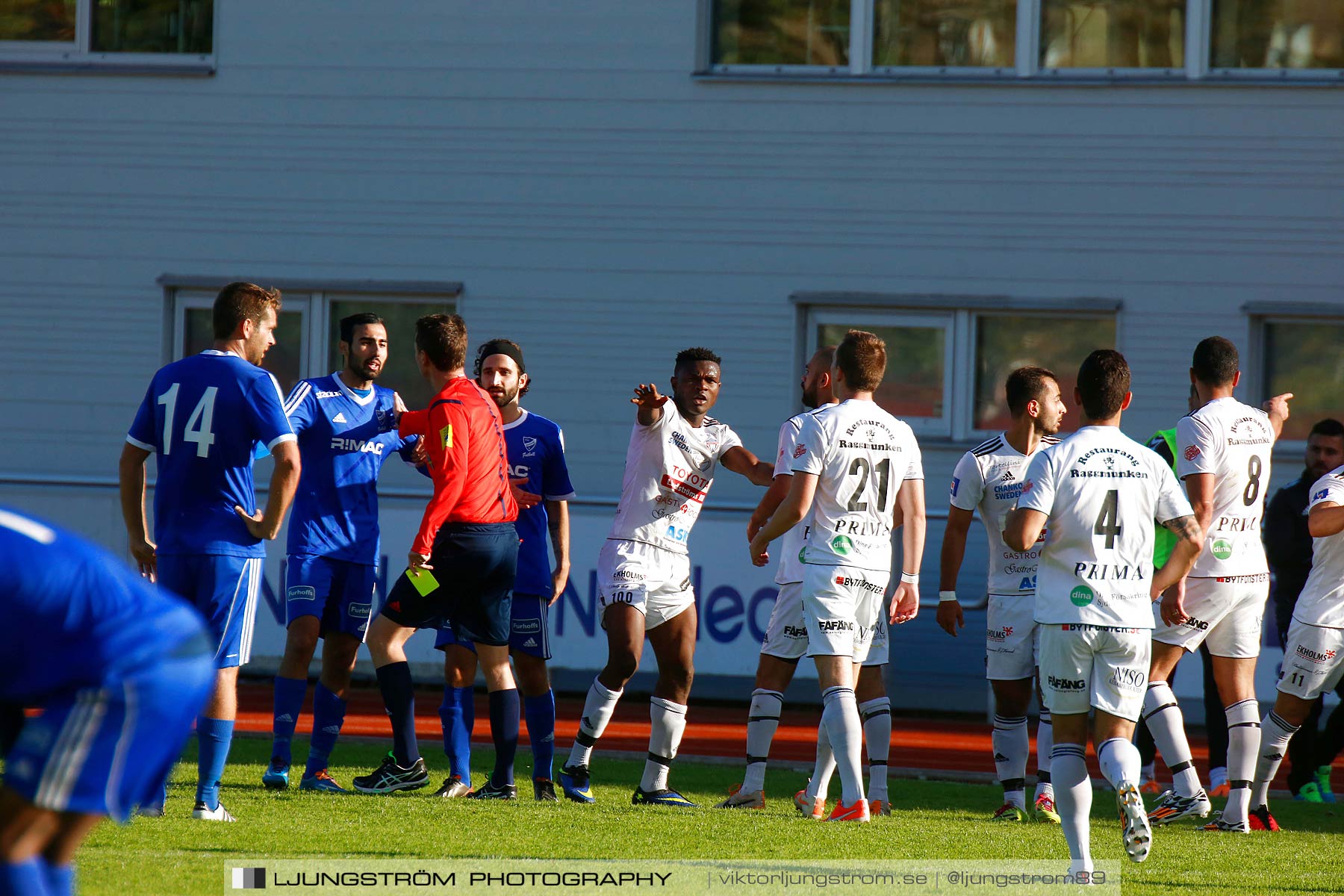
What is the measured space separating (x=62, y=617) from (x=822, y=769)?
481 centimetres

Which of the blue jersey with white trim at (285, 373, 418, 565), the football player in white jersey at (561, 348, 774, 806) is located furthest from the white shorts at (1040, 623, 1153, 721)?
the blue jersey with white trim at (285, 373, 418, 565)

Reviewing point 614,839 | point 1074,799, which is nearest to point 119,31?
point 614,839

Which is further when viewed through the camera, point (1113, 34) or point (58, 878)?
point (1113, 34)

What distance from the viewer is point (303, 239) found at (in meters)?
14.3

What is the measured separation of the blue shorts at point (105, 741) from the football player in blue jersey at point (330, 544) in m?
4.40

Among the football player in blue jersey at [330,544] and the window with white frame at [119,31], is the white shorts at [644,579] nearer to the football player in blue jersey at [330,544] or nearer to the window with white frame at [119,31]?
the football player in blue jersey at [330,544]

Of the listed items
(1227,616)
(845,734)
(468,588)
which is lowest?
(845,734)

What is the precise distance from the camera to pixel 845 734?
668 cm

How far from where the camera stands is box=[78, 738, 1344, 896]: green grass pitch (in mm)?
5633

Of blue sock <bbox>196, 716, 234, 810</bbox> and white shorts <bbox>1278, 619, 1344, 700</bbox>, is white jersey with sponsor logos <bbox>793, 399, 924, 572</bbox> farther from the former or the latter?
blue sock <bbox>196, 716, 234, 810</bbox>

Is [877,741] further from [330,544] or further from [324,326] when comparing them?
[324,326]

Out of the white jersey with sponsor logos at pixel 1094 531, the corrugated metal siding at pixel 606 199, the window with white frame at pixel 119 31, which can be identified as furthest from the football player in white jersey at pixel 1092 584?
the window with white frame at pixel 119 31

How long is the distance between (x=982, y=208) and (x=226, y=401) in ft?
28.9

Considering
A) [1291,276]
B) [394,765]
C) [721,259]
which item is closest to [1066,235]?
[1291,276]
